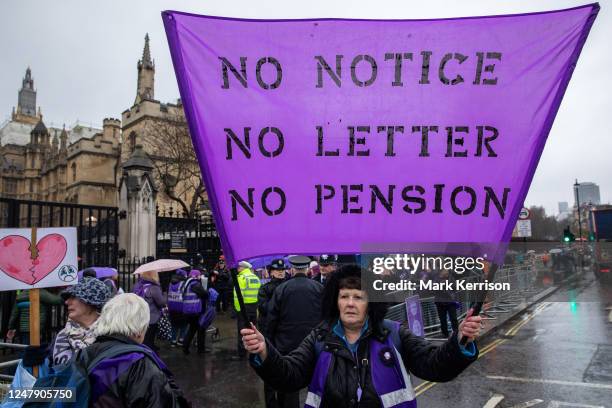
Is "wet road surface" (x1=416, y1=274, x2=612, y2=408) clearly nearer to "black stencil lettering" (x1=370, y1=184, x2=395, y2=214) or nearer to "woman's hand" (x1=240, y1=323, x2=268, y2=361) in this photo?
"black stencil lettering" (x1=370, y1=184, x2=395, y2=214)

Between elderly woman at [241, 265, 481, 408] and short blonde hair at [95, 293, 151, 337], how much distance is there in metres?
0.83

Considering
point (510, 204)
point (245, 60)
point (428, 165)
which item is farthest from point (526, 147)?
point (245, 60)

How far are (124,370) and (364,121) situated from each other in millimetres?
1896

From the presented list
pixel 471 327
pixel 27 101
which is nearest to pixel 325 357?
pixel 471 327

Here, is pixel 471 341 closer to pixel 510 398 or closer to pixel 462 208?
pixel 462 208

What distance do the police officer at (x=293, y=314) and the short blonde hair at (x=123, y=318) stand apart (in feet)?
7.58

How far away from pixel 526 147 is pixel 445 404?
4496 mm

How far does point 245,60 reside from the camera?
8.61 ft

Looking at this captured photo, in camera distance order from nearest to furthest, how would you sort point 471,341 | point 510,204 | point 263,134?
point 471,341 < point 510,204 < point 263,134

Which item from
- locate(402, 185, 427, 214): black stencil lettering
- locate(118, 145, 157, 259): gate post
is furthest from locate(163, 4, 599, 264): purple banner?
locate(118, 145, 157, 259): gate post

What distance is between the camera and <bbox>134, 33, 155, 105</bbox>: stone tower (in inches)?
1948

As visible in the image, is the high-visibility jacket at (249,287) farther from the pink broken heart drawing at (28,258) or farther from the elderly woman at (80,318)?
the elderly woman at (80,318)

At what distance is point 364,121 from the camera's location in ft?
8.59

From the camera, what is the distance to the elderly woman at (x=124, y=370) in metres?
2.27
